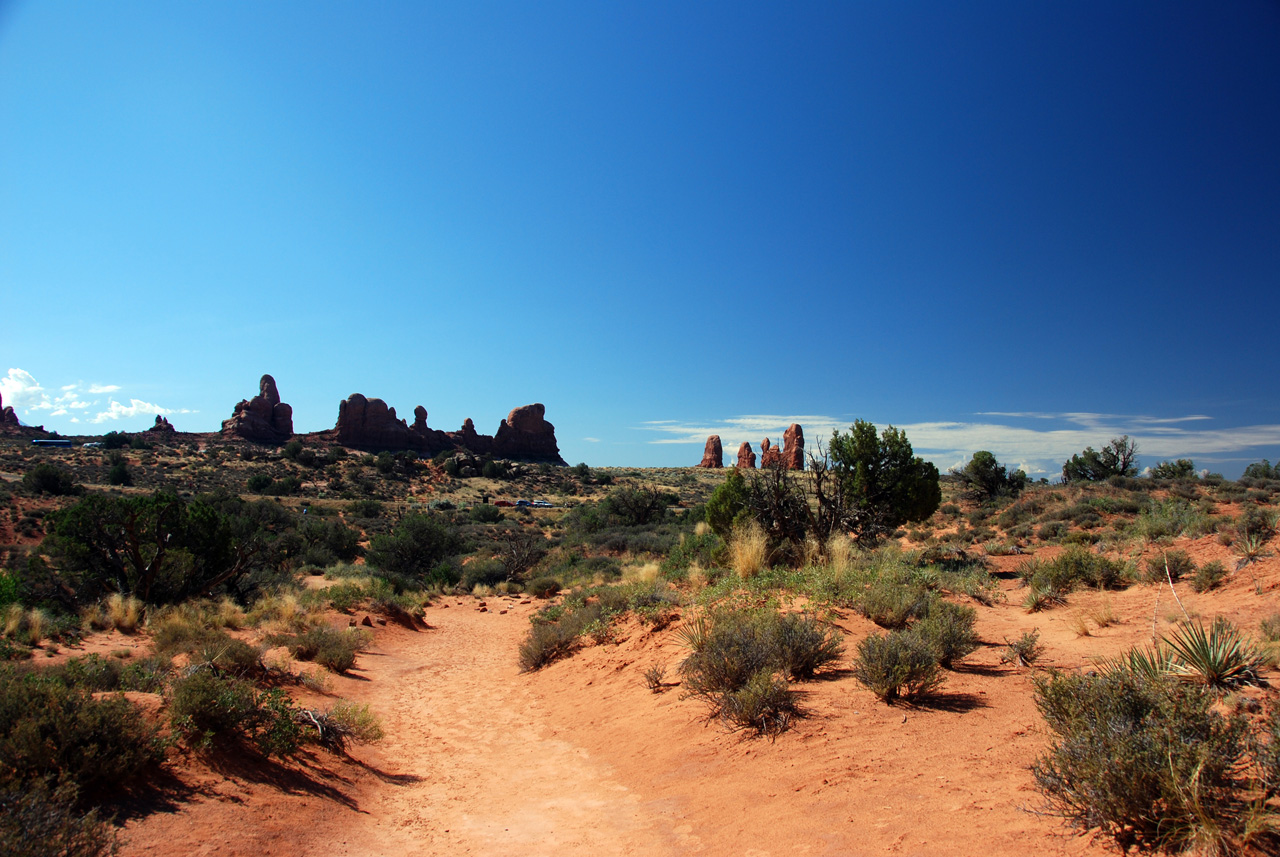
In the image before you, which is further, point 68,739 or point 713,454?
point 713,454

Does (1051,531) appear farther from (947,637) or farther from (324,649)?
(324,649)

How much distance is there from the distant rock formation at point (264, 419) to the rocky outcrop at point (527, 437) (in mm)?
25201

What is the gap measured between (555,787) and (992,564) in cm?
1518

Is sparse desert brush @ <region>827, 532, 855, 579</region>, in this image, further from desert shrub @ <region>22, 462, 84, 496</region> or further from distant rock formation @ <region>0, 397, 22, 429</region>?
distant rock formation @ <region>0, 397, 22, 429</region>

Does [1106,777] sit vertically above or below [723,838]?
A: above

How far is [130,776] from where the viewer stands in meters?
4.18

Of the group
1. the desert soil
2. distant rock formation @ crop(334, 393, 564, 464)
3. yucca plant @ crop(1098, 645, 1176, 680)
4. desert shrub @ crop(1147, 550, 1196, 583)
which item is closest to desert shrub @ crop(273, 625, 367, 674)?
the desert soil

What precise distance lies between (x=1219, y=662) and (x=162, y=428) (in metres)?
85.3

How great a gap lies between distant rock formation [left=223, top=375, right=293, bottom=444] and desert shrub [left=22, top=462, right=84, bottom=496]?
33.2 meters

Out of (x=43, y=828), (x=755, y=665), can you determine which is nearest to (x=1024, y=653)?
(x=755, y=665)

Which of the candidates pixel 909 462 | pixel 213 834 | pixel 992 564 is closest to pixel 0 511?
pixel 213 834

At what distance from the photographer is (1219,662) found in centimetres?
472

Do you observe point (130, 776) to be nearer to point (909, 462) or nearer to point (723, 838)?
point (723, 838)

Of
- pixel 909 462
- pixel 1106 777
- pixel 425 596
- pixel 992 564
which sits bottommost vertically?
pixel 425 596
